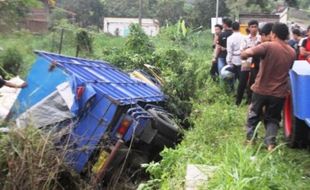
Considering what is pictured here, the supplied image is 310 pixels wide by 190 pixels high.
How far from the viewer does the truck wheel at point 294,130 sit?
18.9ft

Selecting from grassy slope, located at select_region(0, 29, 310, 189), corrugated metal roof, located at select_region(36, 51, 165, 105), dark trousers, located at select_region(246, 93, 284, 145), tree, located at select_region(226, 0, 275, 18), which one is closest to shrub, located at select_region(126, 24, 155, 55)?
corrugated metal roof, located at select_region(36, 51, 165, 105)

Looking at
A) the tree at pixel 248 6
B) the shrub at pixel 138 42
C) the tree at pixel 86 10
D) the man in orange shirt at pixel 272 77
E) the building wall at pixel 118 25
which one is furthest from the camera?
the tree at pixel 86 10

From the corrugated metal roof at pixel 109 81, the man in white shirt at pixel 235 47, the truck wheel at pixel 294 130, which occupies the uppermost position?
the man in white shirt at pixel 235 47

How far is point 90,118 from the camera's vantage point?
686cm

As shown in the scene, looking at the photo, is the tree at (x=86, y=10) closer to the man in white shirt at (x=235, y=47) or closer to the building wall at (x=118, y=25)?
the building wall at (x=118, y=25)

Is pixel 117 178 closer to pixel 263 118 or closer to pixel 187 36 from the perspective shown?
pixel 263 118

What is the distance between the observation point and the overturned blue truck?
6652 millimetres

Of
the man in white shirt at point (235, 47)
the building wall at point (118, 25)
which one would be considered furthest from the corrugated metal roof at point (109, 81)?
the building wall at point (118, 25)

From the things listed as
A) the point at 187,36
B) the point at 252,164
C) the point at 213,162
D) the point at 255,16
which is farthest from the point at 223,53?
the point at 187,36

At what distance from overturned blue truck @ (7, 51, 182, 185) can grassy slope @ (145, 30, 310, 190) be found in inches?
30.2

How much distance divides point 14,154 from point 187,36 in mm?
16887

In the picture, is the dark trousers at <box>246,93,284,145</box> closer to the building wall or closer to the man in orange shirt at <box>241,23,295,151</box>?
the man in orange shirt at <box>241,23,295,151</box>

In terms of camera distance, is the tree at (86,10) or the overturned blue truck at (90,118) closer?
the overturned blue truck at (90,118)

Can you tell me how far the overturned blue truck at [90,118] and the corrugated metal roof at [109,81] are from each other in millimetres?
33
